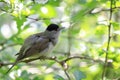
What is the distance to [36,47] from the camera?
4715 mm

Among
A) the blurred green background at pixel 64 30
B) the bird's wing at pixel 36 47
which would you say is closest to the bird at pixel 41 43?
the bird's wing at pixel 36 47

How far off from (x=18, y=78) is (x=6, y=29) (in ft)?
9.67

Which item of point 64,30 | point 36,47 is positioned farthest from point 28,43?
point 64,30

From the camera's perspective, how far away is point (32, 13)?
12.4 ft

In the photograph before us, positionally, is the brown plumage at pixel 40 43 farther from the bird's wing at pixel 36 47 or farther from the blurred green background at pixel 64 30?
the blurred green background at pixel 64 30

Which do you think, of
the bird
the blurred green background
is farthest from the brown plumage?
the blurred green background

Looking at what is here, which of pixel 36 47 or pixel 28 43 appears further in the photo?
pixel 36 47

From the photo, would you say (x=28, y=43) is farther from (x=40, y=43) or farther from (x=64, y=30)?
(x=64, y=30)

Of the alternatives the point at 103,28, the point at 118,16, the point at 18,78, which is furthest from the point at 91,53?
the point at 118,16

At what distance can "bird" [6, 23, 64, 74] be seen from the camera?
448cm

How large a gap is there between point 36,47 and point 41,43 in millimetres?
114

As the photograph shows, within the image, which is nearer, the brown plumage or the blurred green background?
the blurred green background

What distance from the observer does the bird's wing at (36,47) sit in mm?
4430

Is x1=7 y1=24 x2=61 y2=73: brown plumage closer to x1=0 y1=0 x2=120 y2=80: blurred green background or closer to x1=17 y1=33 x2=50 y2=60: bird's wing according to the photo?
x1=17 y1=33 x2=50 y2=60: bird's wing
